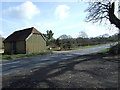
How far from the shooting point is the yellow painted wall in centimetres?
2162

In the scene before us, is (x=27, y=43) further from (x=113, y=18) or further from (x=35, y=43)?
(x=113, y=18)

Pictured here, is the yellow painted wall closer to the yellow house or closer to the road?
the yellow house

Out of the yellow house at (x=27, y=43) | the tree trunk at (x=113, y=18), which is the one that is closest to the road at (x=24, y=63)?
the tree trunk at (x=113, y=18)

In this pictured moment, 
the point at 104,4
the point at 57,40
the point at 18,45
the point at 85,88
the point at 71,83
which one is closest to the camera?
the point at 85,88

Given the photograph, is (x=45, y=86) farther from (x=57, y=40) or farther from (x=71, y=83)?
(x=57, y=40)

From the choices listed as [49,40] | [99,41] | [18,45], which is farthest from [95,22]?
[99,41]

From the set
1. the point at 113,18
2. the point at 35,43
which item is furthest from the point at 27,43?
the point at 113,18

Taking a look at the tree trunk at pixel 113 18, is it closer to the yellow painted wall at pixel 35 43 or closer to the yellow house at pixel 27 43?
the yellow house at pixel 27 43

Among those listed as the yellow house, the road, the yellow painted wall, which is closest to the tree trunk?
the road

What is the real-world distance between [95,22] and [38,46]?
13.0 metres

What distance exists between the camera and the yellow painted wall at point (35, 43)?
21619 mm

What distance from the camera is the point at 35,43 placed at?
22875 mm

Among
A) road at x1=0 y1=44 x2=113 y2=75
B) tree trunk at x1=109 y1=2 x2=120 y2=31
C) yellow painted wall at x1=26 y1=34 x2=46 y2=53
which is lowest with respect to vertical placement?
road at x1=0 y1=44 x2=113 y2=75

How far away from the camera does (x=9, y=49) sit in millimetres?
24656
